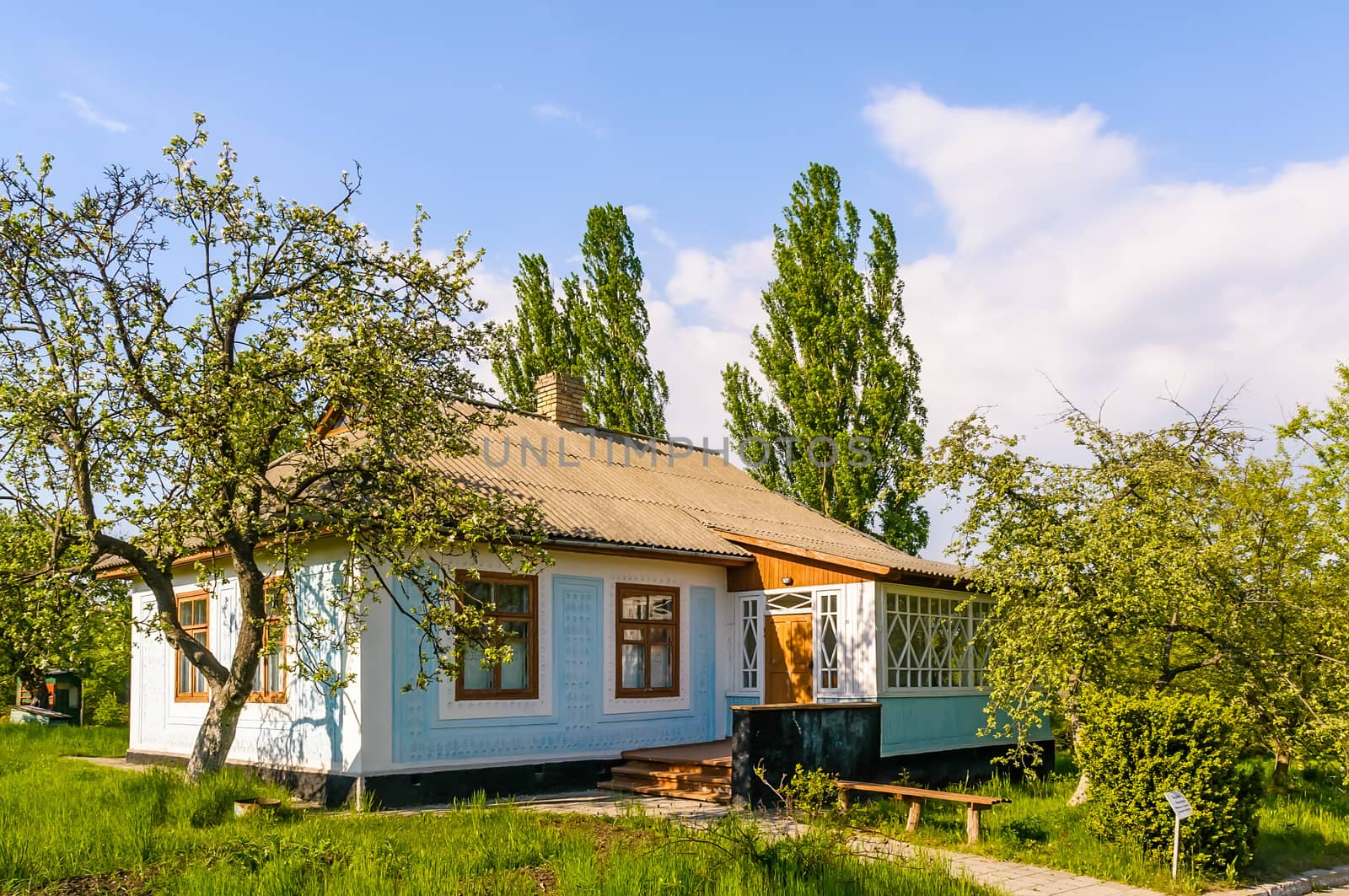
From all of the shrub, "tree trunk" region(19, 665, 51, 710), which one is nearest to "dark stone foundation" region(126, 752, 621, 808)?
the shrub

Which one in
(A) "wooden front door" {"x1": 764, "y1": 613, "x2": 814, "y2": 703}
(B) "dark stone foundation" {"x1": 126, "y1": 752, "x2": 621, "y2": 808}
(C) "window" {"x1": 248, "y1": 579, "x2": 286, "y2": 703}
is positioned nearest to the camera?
(B) "dark stone foundation" {"x1": 126, "y1": 752, "x2": 621, "y2": 808}

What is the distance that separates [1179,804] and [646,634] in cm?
775

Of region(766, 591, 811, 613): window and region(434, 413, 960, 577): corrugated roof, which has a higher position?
region(434, 413, 960, 577): corrugated roof

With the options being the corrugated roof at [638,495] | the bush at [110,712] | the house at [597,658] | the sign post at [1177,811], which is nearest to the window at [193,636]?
the house at [597,658]

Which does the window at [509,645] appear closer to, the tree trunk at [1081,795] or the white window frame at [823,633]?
the white window frame at [823,633]

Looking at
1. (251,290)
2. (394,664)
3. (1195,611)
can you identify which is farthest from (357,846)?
(1195,611)

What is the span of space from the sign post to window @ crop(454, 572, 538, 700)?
23.6ft

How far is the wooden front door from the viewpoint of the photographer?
49.6 feet

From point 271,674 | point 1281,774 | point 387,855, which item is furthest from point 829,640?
point 387,855

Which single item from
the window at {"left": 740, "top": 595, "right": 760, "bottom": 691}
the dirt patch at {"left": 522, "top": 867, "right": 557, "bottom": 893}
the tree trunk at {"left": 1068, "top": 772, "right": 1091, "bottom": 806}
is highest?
the window at {"left": 740, "top": 595, "right": 760, "bottom": 691}

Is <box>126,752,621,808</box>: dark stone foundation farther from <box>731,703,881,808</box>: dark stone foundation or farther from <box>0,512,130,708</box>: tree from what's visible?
<box>0,512,130,708</box>: tree

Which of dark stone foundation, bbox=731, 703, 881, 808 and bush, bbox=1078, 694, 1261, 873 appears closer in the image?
bush, bbox=1078, 694, 1261, 873

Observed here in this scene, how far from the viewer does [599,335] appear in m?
29.6

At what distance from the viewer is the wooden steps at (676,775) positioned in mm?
12750
